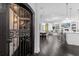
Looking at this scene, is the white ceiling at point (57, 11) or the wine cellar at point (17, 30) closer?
the wine cellar at point (17, 30)

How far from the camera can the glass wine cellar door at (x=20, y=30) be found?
3.41 m

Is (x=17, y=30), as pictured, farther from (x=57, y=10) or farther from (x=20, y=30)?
(x=57, y=10)

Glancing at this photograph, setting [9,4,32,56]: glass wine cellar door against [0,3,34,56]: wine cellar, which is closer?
[0,3,34,56]: wine cellar

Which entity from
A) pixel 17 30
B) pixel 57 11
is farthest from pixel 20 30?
pixel 57 11

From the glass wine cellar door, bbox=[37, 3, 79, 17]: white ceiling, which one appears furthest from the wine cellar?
bbox=[37, 3, 79, 17]: white ceiling

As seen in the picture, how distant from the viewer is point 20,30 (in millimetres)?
3793

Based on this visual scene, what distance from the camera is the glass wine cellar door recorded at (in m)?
3.41

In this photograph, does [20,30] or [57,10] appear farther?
[20,30]

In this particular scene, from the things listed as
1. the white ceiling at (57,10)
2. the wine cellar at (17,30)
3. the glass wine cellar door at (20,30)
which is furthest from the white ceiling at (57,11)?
the glass wine cellar door at (20,30)

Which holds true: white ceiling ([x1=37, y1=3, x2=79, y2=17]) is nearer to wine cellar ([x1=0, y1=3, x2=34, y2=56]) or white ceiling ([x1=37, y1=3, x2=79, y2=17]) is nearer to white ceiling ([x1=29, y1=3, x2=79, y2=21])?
white ceiling ([x1=29, y1=3, x2=79, y2=21])

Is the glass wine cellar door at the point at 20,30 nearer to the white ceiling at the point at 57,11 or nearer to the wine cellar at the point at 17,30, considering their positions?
the wine cellar at the point at 17,30

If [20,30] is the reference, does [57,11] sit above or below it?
above

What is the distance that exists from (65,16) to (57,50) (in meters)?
1.09

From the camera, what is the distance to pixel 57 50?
3748mm
